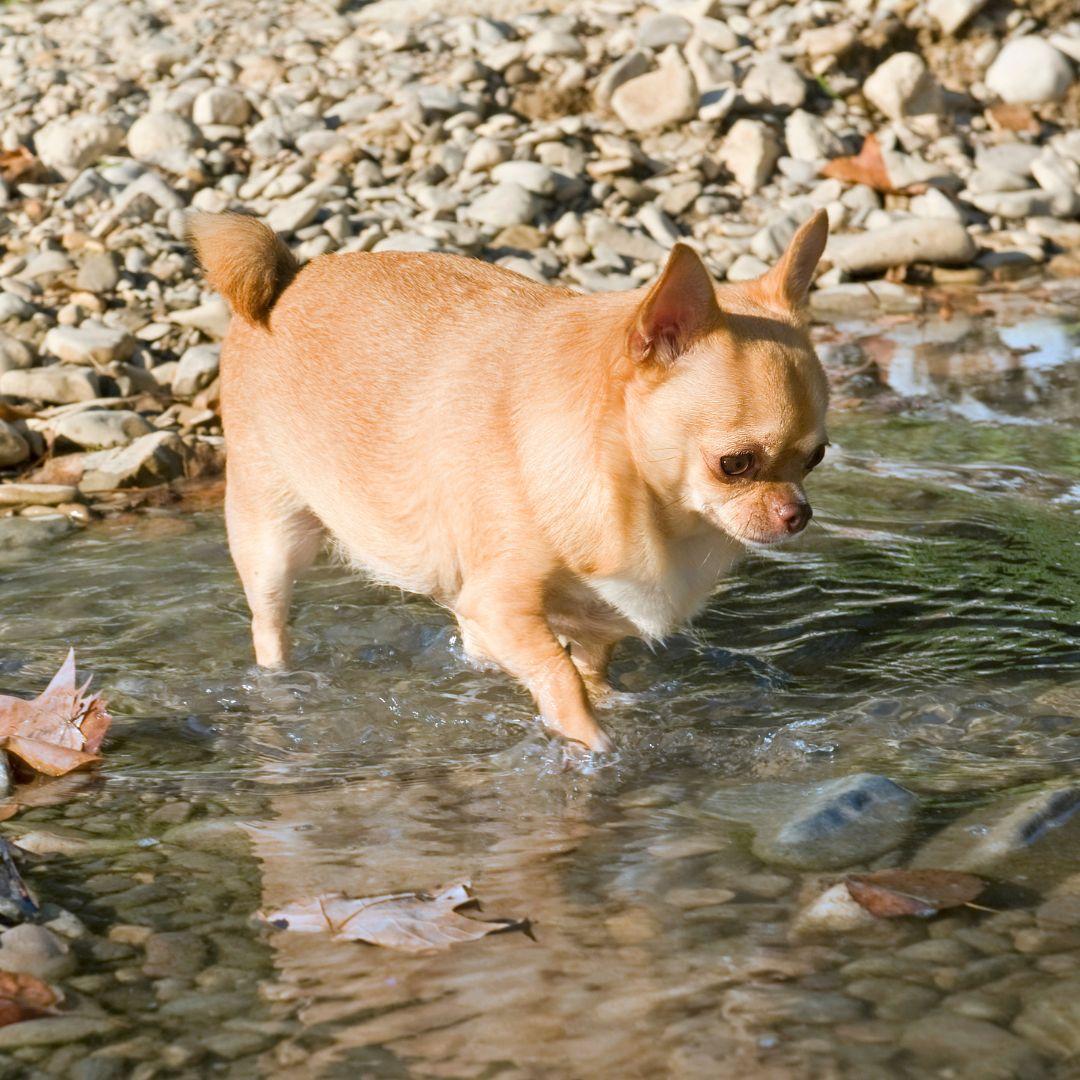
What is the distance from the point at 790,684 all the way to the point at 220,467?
3316 mm

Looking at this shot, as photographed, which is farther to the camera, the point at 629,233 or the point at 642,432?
the point at 629,233

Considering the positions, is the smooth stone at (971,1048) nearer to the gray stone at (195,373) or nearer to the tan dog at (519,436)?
the tan dog at (519,436)

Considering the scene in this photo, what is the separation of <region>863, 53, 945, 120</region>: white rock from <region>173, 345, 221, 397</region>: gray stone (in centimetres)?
545

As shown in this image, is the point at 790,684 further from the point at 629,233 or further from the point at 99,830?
the point at 629,233

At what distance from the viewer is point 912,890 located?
288 centimetres

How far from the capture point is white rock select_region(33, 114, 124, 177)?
9.97 meters

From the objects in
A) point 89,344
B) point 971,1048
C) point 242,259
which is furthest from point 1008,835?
point 89,344

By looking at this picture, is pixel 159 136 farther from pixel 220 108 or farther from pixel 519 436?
pixel 519 436

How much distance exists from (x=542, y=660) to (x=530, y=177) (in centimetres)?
622

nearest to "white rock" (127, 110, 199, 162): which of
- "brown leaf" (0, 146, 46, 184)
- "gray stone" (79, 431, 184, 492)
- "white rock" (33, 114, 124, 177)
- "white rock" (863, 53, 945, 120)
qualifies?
"white rock" (33, 114, 124, 177)

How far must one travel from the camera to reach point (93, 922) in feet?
9.32

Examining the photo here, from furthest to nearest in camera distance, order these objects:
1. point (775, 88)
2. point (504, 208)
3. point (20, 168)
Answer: point (775, 88) → point (20, 168) → point (504, 208)

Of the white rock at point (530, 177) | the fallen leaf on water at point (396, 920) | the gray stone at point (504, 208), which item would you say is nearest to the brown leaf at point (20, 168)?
the gray stone at point (504, 208)

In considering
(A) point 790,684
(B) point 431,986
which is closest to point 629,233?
(A) point 790,684
